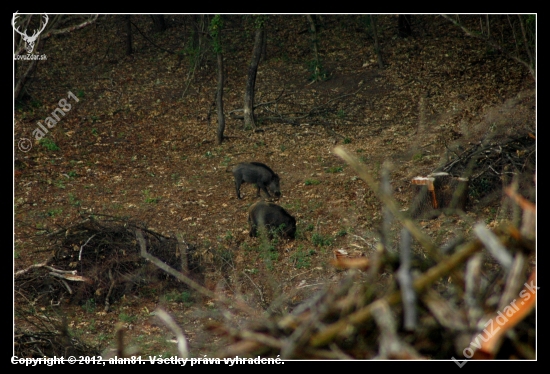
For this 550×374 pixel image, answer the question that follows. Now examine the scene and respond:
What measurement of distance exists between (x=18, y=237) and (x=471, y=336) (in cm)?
965

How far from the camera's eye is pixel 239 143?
15.2 m

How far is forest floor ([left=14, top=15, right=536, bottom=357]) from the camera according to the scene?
8250 millimetres

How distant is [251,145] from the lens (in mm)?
15000

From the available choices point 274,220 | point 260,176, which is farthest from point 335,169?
point 274,220

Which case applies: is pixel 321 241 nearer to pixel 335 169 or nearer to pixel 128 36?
pixel 335 169

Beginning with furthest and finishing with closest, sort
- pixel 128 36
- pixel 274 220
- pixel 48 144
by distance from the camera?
1. pixel 128 36
2. pixel 48 144
3. pixel 274 220

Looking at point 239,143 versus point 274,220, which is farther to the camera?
point 239,143

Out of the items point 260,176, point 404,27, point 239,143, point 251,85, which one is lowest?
point 260,176

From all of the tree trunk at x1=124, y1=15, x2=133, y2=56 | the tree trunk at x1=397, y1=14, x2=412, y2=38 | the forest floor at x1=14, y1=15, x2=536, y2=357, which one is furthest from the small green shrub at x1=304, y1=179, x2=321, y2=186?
the tree trunk at x1=124, y1=15, x2=133, y2=56

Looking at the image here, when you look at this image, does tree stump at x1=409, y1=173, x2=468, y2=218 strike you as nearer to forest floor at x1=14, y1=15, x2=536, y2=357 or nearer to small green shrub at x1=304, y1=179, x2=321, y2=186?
forest floor at x1=14, y1=15, x2=536, y2=357

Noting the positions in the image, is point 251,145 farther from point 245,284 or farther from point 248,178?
point 245,284

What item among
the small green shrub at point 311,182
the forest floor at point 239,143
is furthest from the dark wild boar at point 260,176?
the small green shrub at point 311,182
